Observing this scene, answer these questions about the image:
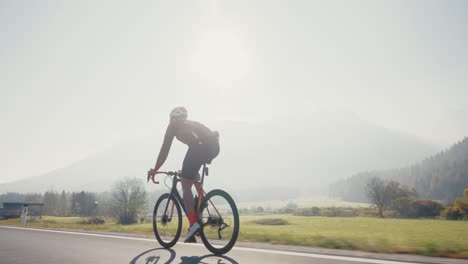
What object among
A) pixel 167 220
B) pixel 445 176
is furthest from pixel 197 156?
pixel 445 176

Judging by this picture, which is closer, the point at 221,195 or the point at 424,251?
the point at 424,251

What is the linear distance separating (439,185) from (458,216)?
92224 millimetres

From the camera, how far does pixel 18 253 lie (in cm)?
522

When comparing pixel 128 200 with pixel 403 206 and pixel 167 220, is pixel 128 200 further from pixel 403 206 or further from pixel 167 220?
pixel 167 220

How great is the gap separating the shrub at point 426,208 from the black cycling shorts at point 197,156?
209 ft

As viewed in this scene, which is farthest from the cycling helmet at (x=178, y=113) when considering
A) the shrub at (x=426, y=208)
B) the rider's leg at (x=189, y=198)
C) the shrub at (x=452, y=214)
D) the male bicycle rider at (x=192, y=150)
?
the shrub at (x=426, y=208)

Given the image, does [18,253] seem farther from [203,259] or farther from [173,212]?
[203,259]

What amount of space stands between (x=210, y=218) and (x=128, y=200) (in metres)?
71.3

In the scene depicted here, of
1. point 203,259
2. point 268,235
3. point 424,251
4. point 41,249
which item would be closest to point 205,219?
point 203,259

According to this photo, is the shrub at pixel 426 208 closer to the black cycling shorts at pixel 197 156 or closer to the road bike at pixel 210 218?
the road bike at pixel 210 218

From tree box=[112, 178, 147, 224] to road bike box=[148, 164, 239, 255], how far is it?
216ft

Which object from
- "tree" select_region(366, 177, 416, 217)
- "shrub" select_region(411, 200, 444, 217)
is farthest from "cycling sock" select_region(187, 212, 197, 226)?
"tree" select_region(366, 177, 416, 217)

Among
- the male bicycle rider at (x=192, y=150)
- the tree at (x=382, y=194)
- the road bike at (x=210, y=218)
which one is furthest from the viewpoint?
the tree at (x=382, y=194)

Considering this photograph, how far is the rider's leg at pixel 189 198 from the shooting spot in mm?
5455
